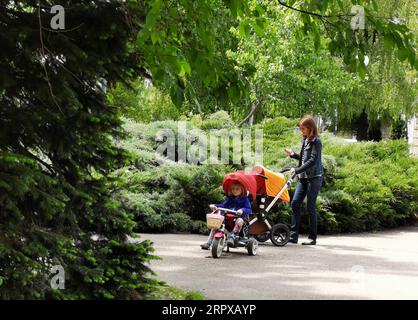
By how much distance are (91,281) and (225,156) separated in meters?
8.15

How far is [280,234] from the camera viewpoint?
10.1 metres

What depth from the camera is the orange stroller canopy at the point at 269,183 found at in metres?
9.91

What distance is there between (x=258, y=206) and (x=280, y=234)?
2.00 feet

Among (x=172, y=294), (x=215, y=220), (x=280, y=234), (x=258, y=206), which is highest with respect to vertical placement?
(x=258, y=206)

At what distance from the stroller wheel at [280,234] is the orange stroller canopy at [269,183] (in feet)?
1.35

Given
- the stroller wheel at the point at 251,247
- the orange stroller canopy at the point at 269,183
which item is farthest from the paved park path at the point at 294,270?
the orange stroller canopy at the point at 269,183

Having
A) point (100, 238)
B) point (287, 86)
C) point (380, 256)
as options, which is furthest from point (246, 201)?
point (287, 86)

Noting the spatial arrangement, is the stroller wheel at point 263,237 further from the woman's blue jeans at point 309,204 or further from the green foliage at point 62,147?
the green foliage at point 62,147

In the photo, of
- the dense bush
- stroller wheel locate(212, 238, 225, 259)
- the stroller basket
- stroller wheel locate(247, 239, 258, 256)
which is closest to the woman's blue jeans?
the dense bush

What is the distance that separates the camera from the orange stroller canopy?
9.91 meters

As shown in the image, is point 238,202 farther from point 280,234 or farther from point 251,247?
point 280,234

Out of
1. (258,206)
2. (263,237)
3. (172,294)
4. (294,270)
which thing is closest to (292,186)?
(263,237)

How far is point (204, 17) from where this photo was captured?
4.29 m

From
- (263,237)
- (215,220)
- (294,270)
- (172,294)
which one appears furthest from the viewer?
(263,237)
